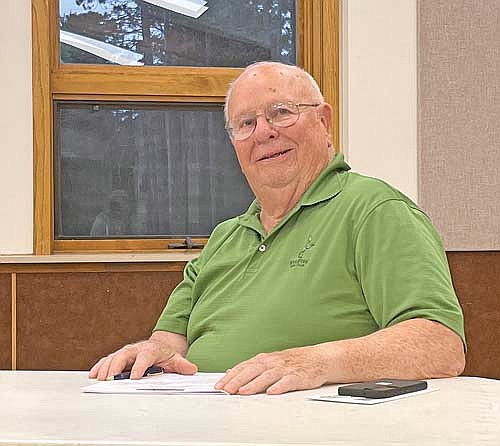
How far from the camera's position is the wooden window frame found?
310cm

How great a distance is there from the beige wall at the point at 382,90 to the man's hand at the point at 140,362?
1.57 m

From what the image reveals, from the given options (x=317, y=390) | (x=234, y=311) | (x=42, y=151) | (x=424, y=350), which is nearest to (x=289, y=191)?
(x=234, y=311)

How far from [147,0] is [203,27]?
0.70 ft

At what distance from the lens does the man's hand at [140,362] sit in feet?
5.45

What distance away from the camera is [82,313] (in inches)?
119

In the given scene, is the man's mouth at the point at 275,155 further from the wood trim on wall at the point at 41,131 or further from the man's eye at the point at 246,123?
the wood trim on wall at the point at 41,131

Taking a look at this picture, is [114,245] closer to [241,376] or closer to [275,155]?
[275,155]

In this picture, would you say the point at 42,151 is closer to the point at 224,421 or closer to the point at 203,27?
the point at 203,27

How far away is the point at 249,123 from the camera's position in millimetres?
2146

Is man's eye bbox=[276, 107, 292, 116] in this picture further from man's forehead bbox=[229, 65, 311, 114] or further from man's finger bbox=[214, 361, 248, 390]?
man's finger bbox=[214, 361, 248, 390]

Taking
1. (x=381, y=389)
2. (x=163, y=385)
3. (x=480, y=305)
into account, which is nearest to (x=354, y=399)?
(x=381, y=389)

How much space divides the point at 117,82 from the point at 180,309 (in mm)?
1282

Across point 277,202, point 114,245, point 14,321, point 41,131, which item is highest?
point 41,131

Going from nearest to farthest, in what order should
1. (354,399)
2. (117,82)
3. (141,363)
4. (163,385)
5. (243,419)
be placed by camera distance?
(243,419), (354,399), (163,385), (141,363), (117,82)
